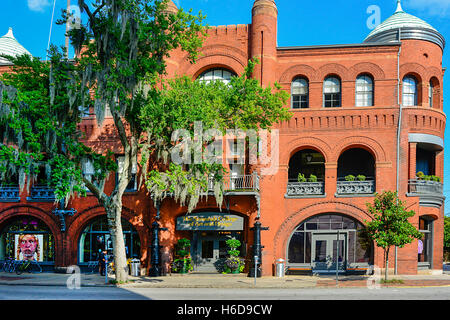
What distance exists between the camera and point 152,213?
81.0 ft

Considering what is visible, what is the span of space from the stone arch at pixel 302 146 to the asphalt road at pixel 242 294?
27.6ft

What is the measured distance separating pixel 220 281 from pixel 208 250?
4322 mm

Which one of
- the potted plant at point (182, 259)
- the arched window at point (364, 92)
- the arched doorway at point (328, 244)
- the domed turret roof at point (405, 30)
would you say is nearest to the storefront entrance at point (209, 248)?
the potted plant at point (182, 259)

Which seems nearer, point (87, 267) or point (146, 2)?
point (146, 2)

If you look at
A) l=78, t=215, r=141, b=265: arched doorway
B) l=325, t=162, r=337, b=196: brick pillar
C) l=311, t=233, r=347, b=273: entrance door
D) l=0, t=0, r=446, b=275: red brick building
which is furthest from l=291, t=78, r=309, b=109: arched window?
l=78, t=215, r=141, b=265: arched doorway

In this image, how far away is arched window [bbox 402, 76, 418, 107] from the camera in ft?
82.7

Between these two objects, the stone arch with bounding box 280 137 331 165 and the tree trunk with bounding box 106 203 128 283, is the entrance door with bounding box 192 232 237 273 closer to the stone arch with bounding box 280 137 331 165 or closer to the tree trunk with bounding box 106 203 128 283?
the stone arch with bounding box 280 137 331 165

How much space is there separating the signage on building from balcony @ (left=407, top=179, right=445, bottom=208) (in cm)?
935

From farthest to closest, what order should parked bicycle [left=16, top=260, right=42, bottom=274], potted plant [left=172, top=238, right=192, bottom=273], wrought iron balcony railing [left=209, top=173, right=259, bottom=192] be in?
1. parked bicycle [left=16, top=260, right=42, bottom=274]
2. potted plant [left=172, top=238, right=192, bottom=273]
3. wrought iron balcony railing [left=209, top=173, right=259, bottom=192]

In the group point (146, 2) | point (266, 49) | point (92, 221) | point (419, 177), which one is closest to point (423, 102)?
point (419, 177)

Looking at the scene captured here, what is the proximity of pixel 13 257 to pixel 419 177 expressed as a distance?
79.9 feet

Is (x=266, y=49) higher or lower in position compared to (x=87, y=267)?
higher

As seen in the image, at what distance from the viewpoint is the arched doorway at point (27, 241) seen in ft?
88.9

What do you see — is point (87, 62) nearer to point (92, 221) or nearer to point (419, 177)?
point (92, 221)
